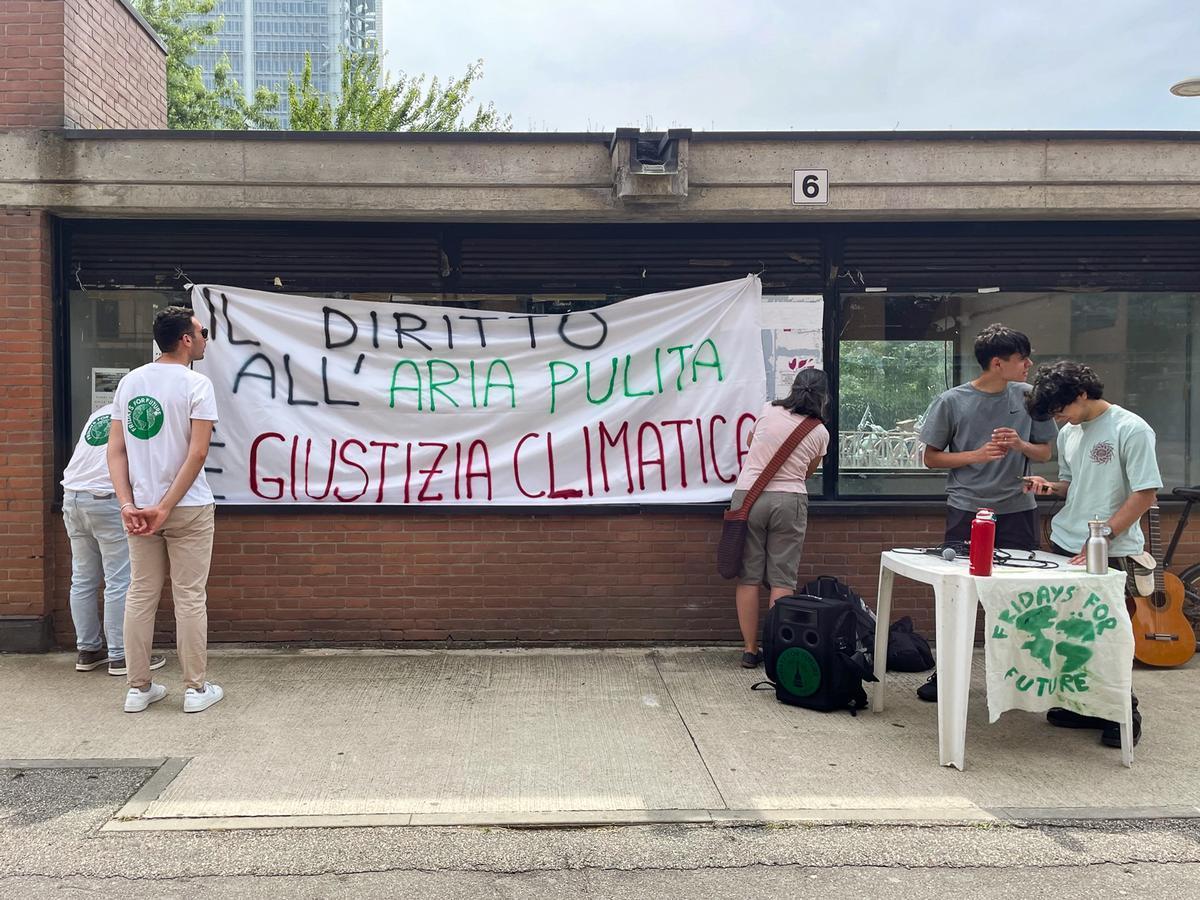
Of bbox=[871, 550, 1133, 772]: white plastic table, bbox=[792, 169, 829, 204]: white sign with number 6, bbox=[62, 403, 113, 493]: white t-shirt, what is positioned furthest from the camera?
bbox=[792, 169, 829, 204]: white sign with number 6

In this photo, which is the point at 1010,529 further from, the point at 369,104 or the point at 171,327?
the point at 369,104

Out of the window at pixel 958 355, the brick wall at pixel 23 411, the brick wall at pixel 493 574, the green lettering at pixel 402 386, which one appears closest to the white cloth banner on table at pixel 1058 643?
the brick wall at pixel 493 574

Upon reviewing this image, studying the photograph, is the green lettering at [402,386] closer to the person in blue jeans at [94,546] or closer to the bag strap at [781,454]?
the person in blue jeans at [94,546]

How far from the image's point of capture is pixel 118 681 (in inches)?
220

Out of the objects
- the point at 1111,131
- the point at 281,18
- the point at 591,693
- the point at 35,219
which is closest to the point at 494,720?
the point at 591,693

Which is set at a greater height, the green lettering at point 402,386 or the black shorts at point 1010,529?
the green lettering at point 402,386

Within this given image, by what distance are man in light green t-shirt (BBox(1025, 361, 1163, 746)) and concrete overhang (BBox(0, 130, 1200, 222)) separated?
1871 millimetres

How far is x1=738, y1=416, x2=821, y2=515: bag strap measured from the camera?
562cm

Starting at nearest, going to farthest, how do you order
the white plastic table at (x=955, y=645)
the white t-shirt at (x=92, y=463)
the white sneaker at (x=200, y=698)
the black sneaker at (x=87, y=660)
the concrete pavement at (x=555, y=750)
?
the concrete pavement at (x=555, y=750), the white plastic table at (x=955, y=645), the white sneaker at (x=200, y=698), the white t-shirt at (x=92, y=463), the black sneaker at (x=87, y=660)

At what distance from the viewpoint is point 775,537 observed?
568 centimetres

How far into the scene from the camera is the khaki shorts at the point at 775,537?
18.5ft

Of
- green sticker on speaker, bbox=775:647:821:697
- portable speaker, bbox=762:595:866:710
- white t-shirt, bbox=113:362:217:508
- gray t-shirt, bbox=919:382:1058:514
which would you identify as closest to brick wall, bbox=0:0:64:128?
white t-shirt, bbox=113:362:217:508

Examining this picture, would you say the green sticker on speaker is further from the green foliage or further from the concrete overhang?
the concrete overhang

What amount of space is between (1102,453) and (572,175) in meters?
3.42
